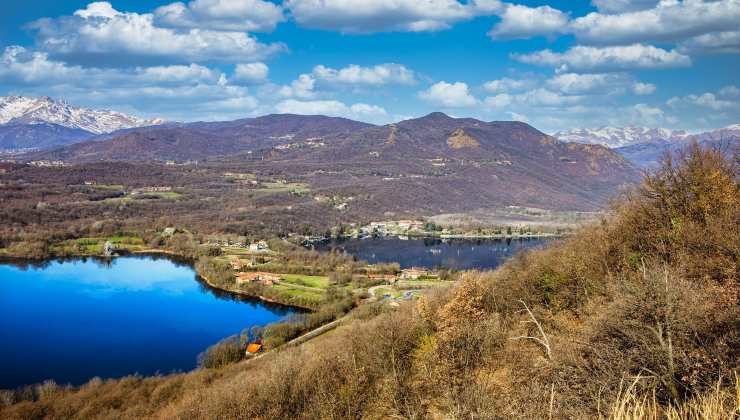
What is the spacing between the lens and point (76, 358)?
30.6 metres

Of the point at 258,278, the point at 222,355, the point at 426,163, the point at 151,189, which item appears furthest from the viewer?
the point at 426,163

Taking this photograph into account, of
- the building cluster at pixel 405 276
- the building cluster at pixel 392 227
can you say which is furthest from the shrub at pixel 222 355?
the building cluster at pixel 392 227

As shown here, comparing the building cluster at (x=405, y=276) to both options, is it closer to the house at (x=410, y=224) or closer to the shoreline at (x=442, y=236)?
the shoreline at (x=442, y=236)

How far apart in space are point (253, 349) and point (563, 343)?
23.8 meters

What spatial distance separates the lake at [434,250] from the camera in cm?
6125

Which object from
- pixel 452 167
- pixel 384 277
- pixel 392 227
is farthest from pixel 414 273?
pixel 452 167

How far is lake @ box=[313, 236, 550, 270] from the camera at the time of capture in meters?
61.2

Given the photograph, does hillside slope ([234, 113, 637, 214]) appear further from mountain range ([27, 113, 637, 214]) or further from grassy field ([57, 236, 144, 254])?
grassy field ([57, 236, 144, 254])

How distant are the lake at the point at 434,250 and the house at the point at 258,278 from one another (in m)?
15.0

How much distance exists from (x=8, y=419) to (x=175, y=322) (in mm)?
21032

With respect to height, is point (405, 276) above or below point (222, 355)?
above

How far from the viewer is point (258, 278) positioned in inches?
1919

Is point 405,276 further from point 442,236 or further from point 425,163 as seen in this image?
point 425,163

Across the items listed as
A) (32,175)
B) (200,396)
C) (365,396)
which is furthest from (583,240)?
(32,175)
